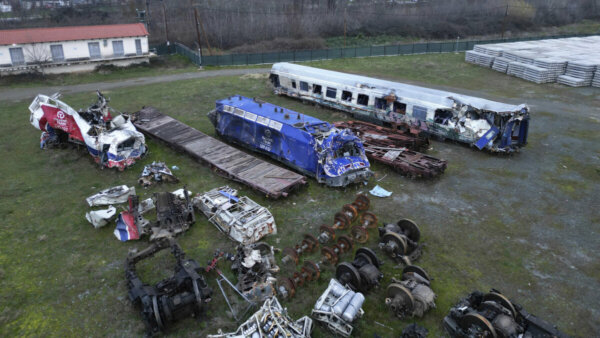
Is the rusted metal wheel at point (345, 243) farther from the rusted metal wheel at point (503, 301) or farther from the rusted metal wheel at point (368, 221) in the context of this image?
the rusted metal wheel at point (503, 301)

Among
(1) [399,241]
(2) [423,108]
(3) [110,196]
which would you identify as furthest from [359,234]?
(2) [423,108]

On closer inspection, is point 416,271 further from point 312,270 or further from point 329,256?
point 312,270

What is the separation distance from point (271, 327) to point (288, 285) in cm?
177

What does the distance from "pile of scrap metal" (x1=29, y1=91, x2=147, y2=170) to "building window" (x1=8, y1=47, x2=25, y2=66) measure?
640 inches

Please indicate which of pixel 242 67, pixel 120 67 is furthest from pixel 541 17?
pixel 120 67

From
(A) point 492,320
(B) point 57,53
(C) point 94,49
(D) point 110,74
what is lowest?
(A) point 492,320

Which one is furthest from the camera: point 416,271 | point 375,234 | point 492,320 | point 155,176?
point 155,176

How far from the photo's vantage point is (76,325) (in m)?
9.00

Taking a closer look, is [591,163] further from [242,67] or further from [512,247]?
[242,67]

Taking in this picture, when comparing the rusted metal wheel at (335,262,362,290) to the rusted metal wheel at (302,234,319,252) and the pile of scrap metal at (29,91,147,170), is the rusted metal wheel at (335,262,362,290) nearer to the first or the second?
the rusted metal wheel at (302,234,319,252)

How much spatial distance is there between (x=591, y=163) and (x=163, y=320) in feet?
65.3

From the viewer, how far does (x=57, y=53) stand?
31422 millimetres

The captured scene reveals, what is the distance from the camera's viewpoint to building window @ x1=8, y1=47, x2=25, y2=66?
29725 mm

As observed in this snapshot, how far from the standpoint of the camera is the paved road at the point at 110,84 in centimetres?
2751
